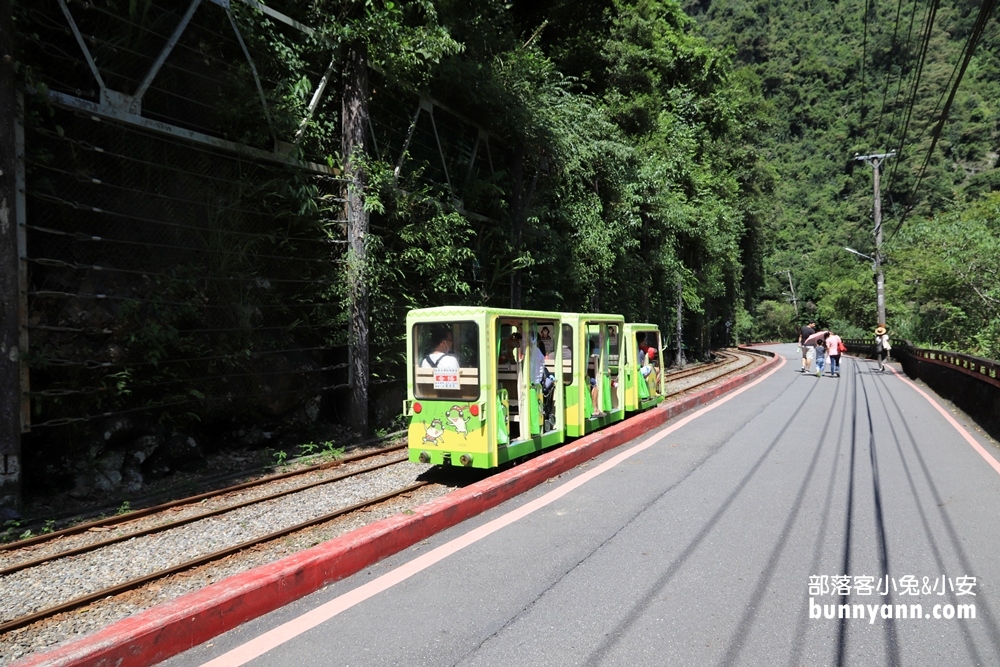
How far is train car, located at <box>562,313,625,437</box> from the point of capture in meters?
8.62

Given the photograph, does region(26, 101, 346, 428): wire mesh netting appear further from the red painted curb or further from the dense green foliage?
the red painted curb

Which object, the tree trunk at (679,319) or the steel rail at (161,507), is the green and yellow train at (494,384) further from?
the tree trunk at (679,319)

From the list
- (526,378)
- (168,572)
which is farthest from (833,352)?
(168,572)

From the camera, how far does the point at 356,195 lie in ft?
32.6

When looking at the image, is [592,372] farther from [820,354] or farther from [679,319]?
[679,319]

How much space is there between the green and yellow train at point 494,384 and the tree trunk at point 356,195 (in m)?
3.06

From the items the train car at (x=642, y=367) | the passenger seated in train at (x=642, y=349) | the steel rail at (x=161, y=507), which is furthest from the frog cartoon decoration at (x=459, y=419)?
the passenger seated in train at (x=642, y=349)

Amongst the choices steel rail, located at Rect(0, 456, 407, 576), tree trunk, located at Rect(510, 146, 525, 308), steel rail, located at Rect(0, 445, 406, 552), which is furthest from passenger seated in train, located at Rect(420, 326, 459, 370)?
tree trunk, located at Rect(510, 146, 525, 308)

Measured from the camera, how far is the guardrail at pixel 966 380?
977 cm

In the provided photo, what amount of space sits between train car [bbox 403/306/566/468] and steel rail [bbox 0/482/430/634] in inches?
38.4

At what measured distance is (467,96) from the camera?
13375 millimetres

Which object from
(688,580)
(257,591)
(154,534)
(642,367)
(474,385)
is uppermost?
(474,385)

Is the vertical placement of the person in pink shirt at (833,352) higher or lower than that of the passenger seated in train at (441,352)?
lower

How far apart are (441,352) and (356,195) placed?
414 centimetres
